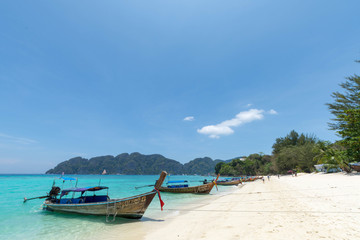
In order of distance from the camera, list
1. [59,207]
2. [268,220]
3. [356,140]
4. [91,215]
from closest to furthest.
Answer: [268,220] < [91,215] < [59,207] < [356,140]

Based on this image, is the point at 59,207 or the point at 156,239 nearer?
the point at 156,239

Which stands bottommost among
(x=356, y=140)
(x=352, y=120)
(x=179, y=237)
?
(x=179, y=237)

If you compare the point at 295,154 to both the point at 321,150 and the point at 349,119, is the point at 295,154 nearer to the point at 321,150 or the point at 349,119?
the point at 321,150

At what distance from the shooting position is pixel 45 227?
11.6 m

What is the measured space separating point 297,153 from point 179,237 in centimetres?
7206

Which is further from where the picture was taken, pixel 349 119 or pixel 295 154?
pixel 295 154

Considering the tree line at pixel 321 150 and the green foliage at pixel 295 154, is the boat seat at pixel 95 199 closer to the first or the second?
the tree line at pixel 321 150

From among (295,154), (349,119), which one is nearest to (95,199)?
(349,119)

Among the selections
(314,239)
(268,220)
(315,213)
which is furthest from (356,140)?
(314,239)

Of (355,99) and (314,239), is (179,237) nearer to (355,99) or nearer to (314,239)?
(314,239)

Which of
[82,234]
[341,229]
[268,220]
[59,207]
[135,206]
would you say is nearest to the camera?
[341,229]

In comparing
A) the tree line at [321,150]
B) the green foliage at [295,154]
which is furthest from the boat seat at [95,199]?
the green foliage at [295,154]

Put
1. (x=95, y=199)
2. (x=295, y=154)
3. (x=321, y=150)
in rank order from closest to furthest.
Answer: (x=95, y=199)
(x=321, y=150)
(x=295, y=154)

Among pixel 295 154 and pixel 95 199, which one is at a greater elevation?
pixel 295 154
